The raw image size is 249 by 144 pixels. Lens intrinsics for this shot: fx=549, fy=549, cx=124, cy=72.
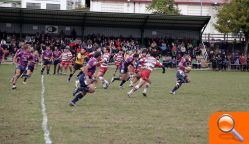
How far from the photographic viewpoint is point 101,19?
55219 mm

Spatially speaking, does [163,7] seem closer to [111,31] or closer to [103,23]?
[111,31]

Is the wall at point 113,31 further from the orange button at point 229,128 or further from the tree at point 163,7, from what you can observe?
the orange button at point 229,128

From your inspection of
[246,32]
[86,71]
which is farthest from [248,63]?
[86,71]

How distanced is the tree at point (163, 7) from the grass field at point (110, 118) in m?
47.6

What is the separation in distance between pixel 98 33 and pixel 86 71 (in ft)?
135

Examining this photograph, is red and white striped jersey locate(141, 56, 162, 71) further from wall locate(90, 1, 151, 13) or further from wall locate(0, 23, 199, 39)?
wall locate(90, 1, 151, 13)

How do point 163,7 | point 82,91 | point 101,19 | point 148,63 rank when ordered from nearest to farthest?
point 82,91
point 148,63
point 101,19
point 163,7

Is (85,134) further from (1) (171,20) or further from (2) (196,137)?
(1) (171,20)

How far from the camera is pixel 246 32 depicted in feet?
190

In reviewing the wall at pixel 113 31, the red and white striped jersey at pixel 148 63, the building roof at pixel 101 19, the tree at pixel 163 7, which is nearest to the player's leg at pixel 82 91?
the red and white striped jersey at pixel 148 63

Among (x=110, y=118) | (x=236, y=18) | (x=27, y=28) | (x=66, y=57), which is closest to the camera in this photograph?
(x=110, y=118)

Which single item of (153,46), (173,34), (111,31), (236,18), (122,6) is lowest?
(153,46)

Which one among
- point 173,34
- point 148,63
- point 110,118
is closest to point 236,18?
point 173,34

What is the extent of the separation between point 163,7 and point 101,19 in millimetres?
15807
